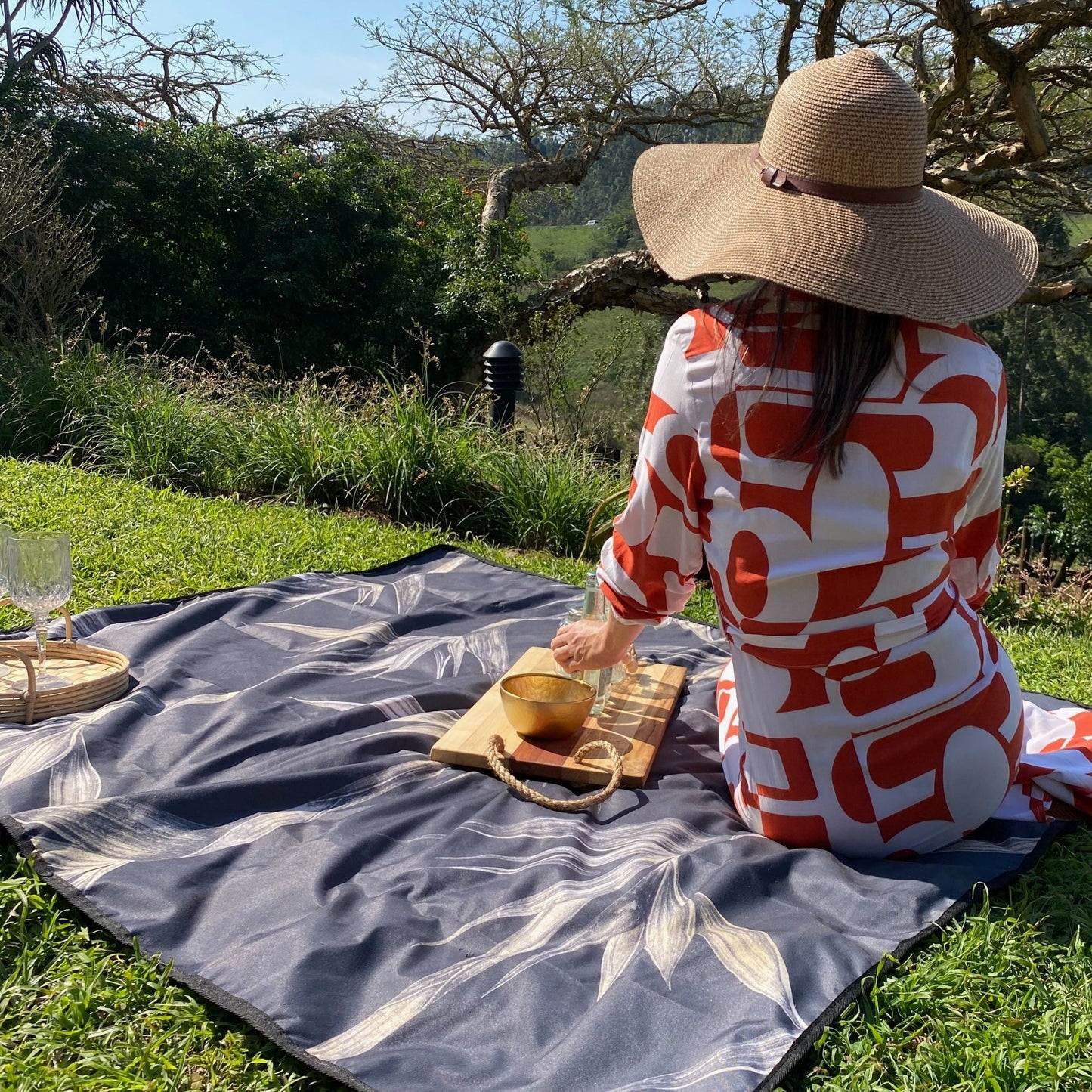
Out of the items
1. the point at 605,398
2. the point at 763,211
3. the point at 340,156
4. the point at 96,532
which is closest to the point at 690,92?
the point at 340,156

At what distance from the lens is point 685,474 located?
6.31 feet

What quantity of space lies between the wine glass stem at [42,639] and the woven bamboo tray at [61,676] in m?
0.03

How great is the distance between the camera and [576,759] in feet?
7.83

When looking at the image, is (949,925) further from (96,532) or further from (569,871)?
(96,532)

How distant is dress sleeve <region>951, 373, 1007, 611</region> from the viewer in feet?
6.47

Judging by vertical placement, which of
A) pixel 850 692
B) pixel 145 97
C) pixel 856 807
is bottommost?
pixel 856 807

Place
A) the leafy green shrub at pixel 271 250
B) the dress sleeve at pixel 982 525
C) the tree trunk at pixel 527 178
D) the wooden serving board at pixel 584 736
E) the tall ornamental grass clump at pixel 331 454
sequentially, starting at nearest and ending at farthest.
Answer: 1. the dress sleeve at pixel 982 525
2. the wooden serving board at pixel 584 736
3. the tall ornamental grass clump at pixel 331 454
4. the leafy green shrub at pixel 271 250
5. the tree trunk at pixel 527 178

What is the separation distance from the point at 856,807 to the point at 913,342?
89 cm

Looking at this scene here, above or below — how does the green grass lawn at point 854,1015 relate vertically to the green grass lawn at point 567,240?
below

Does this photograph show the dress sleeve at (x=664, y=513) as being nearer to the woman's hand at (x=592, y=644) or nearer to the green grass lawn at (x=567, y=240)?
the woman's hand at (x=592, y=644)

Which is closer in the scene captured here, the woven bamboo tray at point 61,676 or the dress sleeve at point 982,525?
the dress sleeve at point 982,525

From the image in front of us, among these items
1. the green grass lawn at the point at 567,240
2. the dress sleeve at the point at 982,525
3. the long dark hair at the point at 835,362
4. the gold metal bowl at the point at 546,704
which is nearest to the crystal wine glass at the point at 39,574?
the gold metal bowl at the point at 546,704

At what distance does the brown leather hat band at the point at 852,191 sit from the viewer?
1.77 meters

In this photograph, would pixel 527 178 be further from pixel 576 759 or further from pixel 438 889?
pixel 438 889
